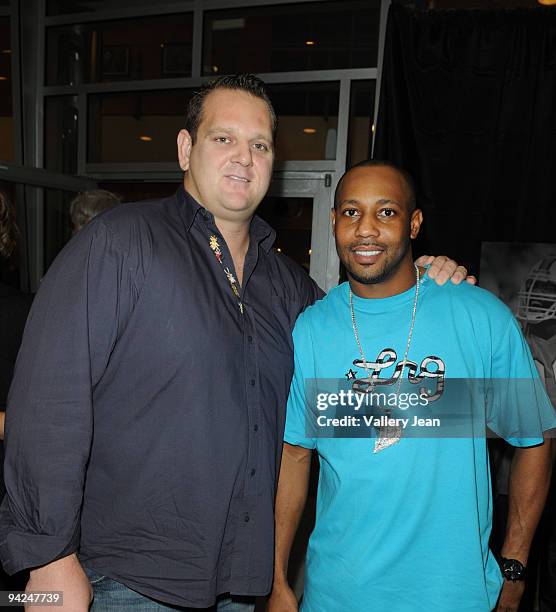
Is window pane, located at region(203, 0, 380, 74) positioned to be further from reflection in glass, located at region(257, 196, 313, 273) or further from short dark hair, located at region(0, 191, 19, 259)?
short dark hair, located at region(0, 191, 19, 259)

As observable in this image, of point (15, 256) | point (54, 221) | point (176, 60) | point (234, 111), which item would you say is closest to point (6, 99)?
point (54, 221)

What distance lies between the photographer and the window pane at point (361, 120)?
405 centimetres

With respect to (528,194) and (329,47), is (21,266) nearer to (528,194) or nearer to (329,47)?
(329,47)

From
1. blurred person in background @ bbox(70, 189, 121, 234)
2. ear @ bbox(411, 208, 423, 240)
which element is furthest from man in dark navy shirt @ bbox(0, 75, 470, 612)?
blurred person in background @ bbox(70, 189, 121, 234)

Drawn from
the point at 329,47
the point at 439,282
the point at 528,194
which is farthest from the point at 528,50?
the point at 439,282

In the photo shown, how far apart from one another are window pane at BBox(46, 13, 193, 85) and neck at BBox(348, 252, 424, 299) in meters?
3.38

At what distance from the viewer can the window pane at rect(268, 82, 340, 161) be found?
4.15 metres

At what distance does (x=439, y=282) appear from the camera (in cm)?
161

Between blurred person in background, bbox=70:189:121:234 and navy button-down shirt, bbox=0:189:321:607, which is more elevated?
blurred person in background, bbox=70:189:121:234

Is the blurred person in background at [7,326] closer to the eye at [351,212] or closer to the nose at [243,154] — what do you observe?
the nose at [243,154]

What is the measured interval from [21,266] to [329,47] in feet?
8.86

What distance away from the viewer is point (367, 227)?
163 cm

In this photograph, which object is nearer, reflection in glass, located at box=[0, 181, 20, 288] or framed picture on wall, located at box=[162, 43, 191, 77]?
reflection in glass, located at box=[0, 181, 20, 288]

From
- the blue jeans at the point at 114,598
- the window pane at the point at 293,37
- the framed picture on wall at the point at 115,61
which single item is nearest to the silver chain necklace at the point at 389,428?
the blue jeans at the point at 114,598
